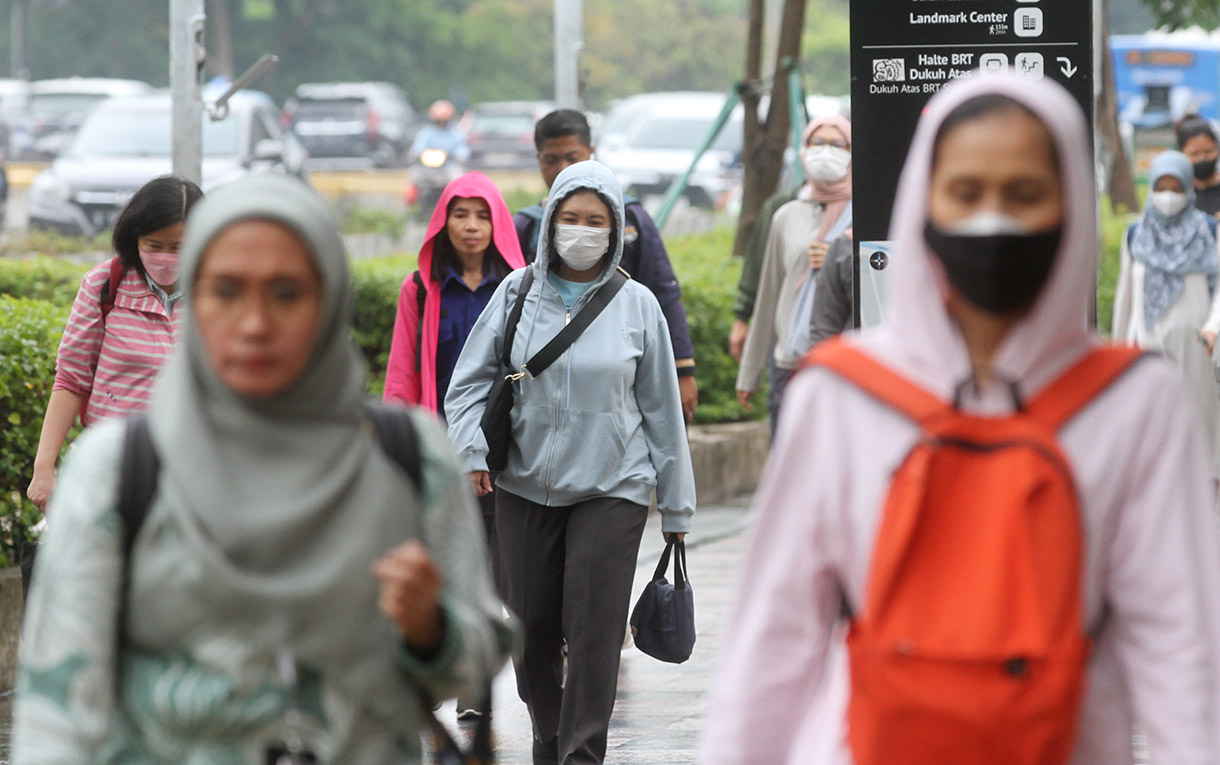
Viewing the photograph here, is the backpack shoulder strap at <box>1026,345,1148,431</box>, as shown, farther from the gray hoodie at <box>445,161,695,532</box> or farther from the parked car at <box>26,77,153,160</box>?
the parked car at <box>26,77,153,160</box>

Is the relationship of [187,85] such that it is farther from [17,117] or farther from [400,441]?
[17,117]

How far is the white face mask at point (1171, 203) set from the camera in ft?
35.8

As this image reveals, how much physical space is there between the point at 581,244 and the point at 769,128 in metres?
8.59

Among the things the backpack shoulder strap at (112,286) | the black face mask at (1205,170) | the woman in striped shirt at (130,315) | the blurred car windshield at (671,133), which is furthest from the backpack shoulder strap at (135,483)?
the blurred car windshield at (671,133)

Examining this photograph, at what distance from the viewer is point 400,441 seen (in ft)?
8.96

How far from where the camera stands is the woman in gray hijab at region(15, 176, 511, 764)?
2527 mm

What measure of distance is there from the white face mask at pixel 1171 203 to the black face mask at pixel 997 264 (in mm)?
8657

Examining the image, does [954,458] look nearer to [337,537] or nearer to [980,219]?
[980,219]

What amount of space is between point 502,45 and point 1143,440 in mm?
56766

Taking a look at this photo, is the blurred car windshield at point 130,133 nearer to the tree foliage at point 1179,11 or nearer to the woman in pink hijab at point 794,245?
the tree foliage at point 1179,11

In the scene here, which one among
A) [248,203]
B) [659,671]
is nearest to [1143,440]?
[248,203]

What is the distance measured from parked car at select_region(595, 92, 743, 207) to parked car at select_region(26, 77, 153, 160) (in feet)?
40.7

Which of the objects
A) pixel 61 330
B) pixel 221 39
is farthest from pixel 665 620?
pixel 221 39

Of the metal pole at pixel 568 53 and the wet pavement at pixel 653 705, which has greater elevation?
the metal pole at pixel 568 53
